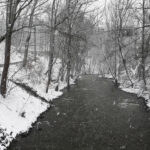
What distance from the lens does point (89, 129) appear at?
42.1ft

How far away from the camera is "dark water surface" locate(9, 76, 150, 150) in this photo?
34.1 ft

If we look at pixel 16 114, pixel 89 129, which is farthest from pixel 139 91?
pixel 16 114

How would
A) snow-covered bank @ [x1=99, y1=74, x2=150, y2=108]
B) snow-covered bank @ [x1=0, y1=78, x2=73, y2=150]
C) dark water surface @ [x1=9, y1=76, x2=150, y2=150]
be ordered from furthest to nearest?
snow-covered bank @ [x1=99, y1=74, x2=150, y2=108]
dark water surface @ [x1=9, y1=76, x2=150, y2=150]
snow-covered bank @ [x1=0, y1=78, x2=73, y2=150]

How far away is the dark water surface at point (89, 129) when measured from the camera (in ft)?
34.1

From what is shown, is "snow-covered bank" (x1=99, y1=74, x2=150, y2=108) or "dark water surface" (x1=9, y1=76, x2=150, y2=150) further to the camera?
"snow-covered bank" (x1=99, y1=74, x2=150, y2=108)

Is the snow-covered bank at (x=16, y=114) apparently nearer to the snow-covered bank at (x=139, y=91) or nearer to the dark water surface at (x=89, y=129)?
the dark water surface at (x=89, y=129)

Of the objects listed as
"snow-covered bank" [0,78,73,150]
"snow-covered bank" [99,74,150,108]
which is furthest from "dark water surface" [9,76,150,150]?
"snow-covered bank" [99,74,150,108]

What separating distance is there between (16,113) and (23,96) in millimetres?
3292

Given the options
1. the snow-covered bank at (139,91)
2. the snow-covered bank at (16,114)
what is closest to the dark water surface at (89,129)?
the snow-covered bank at (16,114)

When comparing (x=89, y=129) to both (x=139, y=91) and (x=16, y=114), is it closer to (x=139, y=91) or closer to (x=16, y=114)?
(x=16, y=114)

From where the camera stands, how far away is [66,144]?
10414 millimetres

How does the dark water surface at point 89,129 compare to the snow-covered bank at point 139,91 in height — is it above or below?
below

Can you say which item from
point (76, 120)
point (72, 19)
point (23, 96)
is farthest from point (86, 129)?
point (72, 19)

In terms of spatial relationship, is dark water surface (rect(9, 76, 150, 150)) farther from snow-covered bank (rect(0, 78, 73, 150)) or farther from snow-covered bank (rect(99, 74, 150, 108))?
snow-covered bank (rect(99, 74, 150, 108))
